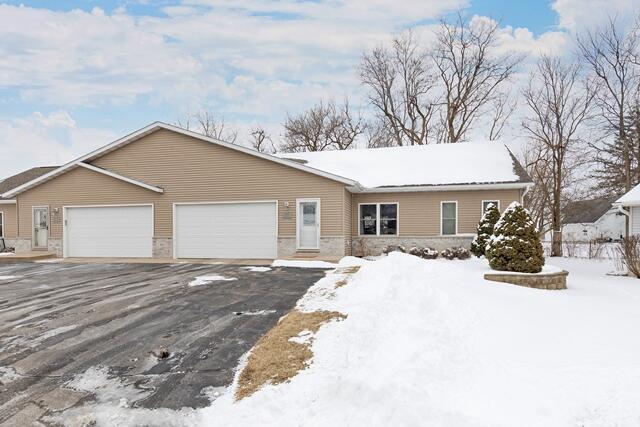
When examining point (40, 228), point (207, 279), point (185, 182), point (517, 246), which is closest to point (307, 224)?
point (185, 182)

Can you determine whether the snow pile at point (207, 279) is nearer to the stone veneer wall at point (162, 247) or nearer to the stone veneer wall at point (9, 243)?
the stone veneer wall at point (162, 247)

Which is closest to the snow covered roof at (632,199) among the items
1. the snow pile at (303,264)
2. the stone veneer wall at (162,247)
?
the snow pile at (303,264)

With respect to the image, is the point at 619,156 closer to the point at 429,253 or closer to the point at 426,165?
the point at 426,165

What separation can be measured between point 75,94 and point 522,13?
792 inches

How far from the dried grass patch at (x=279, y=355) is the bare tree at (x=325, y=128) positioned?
27.8 metres

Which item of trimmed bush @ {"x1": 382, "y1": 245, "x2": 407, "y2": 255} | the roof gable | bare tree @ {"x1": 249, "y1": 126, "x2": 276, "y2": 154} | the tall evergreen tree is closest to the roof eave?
the roof gable

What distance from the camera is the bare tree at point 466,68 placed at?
88.4 feet

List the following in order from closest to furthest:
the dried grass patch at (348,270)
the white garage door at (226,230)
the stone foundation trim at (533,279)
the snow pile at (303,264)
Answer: the stone foundation trim at (533,279)
the dried grass patch at (348,270)
the snow pile at (303,264)
the white garage door at (226,230)

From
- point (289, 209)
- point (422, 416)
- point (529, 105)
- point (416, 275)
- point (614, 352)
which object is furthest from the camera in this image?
point (529, 105)

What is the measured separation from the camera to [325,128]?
32906 millimetres

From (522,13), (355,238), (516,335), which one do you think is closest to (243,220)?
(355,238)

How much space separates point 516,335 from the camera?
4.40m

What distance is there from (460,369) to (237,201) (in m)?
12.1

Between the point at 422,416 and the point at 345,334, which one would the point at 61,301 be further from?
the point at 422,416
